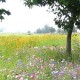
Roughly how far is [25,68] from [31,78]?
2.04m

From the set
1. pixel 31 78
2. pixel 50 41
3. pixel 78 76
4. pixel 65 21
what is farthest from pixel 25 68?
pixel 50 41

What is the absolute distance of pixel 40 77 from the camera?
311 inches

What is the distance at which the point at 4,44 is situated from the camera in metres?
19.6

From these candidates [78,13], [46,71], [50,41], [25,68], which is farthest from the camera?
[50,41]

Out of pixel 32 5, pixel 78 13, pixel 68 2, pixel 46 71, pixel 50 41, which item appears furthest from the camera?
pixel 50 41

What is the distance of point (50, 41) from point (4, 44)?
564cm

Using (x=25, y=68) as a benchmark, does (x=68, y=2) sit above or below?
above

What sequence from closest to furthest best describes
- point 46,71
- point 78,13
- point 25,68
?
point 46,71
point 25,68
point 78,13

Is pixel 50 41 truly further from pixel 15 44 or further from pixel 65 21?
pixel 65 21

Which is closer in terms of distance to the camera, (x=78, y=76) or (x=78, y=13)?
(x=78, y=76)

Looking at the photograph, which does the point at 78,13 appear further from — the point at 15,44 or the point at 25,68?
the point at 15,44

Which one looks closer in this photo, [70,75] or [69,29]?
[70,75]

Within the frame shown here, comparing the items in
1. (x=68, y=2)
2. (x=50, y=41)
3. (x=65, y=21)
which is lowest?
(x=50, y=41)

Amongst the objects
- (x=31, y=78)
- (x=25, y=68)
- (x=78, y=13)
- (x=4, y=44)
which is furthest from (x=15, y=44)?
(x=31, y=78)
